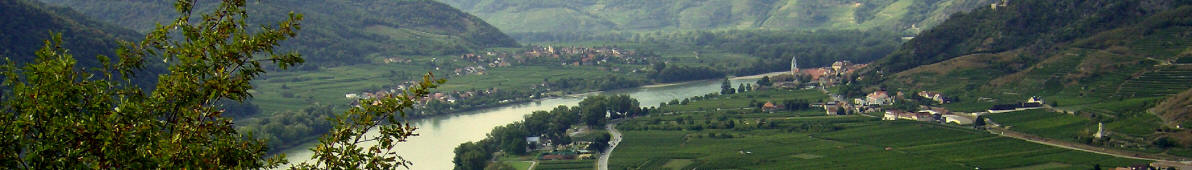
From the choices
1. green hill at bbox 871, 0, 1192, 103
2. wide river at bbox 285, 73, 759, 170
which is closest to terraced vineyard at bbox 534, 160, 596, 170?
wide river at bbox 285, 73, 759, 170

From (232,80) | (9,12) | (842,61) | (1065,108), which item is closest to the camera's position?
(232,80)

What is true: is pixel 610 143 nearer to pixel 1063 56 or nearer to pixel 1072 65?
pixel 1072 65

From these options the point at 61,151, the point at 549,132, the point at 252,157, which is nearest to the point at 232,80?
the point at 252,157

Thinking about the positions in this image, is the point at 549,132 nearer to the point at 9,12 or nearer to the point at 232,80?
the point at 9,12

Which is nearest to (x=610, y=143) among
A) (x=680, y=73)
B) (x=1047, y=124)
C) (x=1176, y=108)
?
(x=1047, y=124)

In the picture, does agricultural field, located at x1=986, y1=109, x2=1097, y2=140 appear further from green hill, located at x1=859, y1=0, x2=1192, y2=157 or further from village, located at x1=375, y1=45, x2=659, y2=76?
village, located at x1=375, y1=45, x2=659, y2=76
